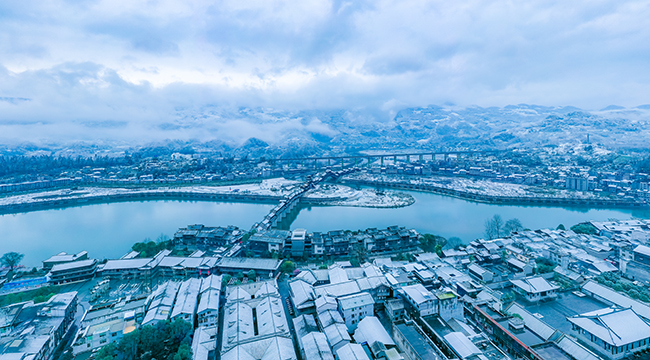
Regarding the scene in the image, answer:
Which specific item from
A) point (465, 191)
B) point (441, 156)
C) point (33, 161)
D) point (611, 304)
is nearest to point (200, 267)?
point (611, 304)

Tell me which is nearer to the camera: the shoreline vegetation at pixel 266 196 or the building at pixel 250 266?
the building at pixel 250 266

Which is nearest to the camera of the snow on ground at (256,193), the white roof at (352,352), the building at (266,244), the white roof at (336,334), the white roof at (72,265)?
the white roof at (352,352)

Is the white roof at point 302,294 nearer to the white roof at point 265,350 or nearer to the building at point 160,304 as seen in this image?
the white roof at point 265,350

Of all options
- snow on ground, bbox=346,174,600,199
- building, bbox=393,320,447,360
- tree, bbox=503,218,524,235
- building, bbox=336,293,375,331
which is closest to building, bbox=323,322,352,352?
building, bbox=336,293,375,331

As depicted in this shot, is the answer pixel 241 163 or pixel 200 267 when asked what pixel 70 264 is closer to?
pixel 200 267

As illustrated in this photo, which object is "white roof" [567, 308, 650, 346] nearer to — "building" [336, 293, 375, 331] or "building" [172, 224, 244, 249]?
"building" [336, 293, 375, 331]

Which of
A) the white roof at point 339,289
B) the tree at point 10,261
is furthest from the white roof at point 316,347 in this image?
the tree at point 10,261
